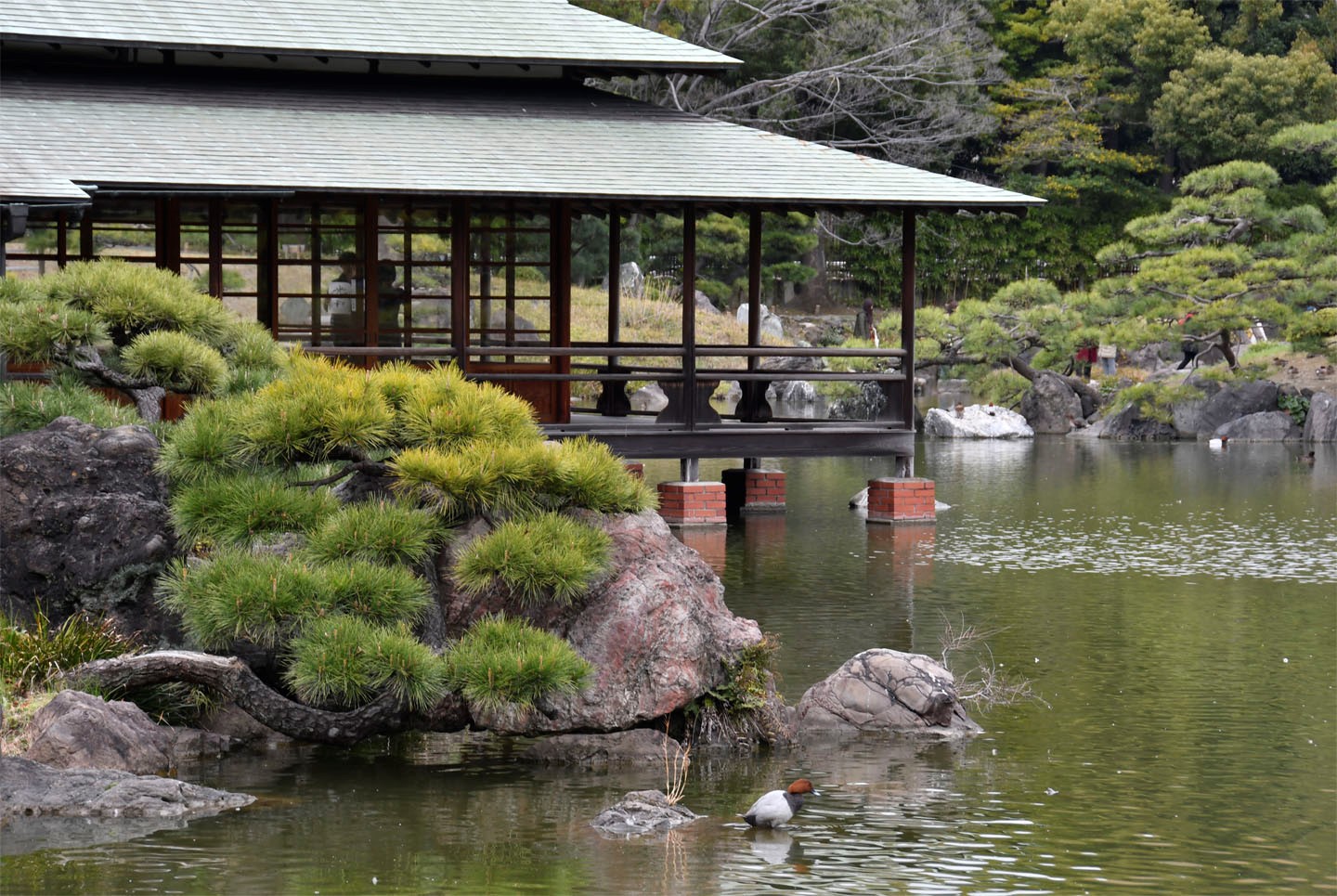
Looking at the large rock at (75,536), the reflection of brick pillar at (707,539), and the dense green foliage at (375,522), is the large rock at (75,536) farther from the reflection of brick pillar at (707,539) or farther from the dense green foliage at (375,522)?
the reflection of brick pillar at (707,539)

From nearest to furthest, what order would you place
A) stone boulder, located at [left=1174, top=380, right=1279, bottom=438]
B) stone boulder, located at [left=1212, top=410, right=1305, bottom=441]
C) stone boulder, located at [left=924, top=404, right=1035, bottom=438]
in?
stone boulder, located at [left=1212, top=410, right=1305, bottom=441] → stone boulder, located at [left=1174, top=380, right=1279, bottom=438] → stone boulder, located at [left=924, top=404, right=1035, bottom=438]

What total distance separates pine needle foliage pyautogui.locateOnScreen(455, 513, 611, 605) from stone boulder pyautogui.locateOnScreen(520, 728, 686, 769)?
0.78m

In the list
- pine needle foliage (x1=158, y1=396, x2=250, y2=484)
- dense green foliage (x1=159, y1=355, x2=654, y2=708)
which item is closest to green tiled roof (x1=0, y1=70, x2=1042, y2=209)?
pine needle foliage (x1=158, y1=396, x2=250, y2=484)

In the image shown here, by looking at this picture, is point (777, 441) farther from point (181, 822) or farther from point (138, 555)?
point (181, 822)

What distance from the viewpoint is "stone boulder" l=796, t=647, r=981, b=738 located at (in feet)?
33.6

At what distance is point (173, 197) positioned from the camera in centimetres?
1748

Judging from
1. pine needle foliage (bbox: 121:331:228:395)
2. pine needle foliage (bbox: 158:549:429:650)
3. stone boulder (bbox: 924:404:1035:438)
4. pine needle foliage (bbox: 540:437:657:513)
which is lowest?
pine needle foliage (bbox: 158:549:429:650)

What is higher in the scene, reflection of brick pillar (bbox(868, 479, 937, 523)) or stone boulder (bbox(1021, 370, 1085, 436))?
stone boulder (bbox(1021, 370, 1085, 436))

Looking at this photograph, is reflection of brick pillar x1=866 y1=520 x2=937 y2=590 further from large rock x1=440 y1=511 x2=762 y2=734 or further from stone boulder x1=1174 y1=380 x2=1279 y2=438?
stone boulder x1=1174 y1=380 x2=1279 y2=438

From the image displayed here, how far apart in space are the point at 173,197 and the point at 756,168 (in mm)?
6031

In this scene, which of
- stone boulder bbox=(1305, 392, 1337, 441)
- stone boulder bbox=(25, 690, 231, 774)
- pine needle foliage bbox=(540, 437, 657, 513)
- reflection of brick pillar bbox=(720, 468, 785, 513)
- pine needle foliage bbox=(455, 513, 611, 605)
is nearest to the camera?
stone boulder bbox=(25, 690, 231, 774)

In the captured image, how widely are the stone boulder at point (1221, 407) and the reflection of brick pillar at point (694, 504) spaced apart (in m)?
18.0

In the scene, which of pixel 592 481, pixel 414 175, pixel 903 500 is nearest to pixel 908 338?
pixel 903 500

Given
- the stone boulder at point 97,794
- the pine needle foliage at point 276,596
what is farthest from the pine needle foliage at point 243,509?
the stone boulder at point 97,794
